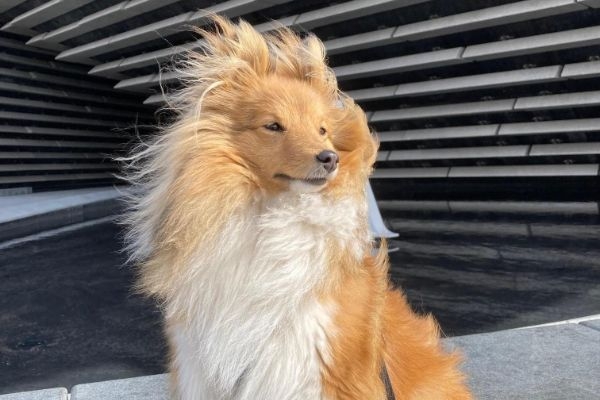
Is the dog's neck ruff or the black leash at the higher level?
the dog's neck ruff

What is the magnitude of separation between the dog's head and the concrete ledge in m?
8.96

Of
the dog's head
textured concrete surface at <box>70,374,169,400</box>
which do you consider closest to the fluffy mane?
the dog's head

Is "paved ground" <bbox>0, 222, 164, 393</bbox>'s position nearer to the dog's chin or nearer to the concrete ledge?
the concrete ledge

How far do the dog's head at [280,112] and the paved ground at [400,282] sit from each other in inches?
112

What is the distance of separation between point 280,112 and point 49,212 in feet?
34.9

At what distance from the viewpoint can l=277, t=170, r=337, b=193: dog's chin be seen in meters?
2.29

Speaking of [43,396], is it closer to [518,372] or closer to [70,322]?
[518,372]

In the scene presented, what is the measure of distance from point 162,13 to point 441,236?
18.0 feet

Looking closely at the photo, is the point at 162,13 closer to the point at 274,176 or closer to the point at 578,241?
the point at 578,241

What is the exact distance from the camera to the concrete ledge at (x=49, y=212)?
11.2 m

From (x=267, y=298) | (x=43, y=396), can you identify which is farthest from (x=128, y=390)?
(x=267, y=298)

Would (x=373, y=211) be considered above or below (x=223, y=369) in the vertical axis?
below

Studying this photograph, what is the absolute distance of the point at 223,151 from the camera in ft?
7.84

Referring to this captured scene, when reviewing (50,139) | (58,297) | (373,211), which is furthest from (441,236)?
(50,139)
